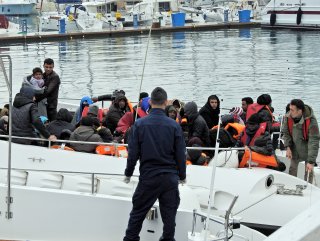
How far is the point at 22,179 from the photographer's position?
315 inches

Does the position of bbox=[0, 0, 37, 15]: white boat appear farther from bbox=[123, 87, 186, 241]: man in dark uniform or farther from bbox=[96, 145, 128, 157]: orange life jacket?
bbox=[123, 87, 186, 241]: man in dark uniform

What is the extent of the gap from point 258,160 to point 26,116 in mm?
2750

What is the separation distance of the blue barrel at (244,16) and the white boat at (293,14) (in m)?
2.45

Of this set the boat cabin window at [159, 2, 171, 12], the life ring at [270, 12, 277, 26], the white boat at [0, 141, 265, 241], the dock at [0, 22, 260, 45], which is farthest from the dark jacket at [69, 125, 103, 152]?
the boat cabin window at [159, 2, 171, 12]

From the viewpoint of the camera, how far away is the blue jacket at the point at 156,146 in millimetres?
6102

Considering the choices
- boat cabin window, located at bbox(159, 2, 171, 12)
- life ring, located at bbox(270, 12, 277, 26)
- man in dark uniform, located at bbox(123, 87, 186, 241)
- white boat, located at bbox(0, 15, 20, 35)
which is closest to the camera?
A: man in dark uniform, located at bbox(123, 87, 186, 241)

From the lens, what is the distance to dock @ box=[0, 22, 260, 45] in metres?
53.0

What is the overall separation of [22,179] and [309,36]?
47414 millimetres

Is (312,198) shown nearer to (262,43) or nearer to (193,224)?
(193,224)

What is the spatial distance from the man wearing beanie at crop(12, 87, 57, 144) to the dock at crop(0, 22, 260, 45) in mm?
44866

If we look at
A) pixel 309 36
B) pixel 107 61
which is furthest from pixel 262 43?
pixel 107 61

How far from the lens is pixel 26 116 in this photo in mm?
8641

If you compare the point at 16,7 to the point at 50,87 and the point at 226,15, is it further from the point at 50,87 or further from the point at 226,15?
the point at 50,87

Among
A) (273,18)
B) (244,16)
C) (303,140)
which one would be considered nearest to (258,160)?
(303,140)
